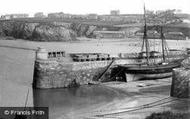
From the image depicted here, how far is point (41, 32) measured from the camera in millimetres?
55094

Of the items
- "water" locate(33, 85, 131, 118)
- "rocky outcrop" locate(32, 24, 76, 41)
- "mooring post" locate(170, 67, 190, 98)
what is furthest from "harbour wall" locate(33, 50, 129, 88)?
"rocky outcrop" locate(32, 24, 76, 41)

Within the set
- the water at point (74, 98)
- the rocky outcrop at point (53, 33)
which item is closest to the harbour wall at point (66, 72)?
the water at point (74, 98)

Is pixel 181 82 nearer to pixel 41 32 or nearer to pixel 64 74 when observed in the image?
pixel 64 74

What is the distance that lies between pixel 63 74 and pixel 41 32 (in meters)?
33.4

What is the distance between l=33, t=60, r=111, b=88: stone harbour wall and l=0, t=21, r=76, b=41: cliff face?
2456 centimetres

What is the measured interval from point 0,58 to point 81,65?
912cm

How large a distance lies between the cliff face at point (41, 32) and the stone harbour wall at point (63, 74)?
2456 cm

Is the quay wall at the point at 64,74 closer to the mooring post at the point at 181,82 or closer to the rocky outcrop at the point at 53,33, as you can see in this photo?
the mooring post at the point at 181,82

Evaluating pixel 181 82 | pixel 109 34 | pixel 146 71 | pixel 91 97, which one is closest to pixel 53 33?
pixel 109 34

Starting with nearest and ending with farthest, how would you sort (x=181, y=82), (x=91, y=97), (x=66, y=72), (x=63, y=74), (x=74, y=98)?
1. (x=181, y=82)
2. (x=74, y=98)
3. (x=91, y=97)
4. (x=63, y=74)
5. (x=66, y=72)

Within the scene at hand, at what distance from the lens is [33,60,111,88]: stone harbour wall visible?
72.1 feet

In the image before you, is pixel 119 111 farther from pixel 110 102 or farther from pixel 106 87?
pixel 106 87

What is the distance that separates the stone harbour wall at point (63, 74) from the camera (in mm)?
21984

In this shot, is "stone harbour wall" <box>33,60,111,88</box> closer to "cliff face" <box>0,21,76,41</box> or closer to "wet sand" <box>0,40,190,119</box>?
"wet sand" <box>0,40,190,119</box>
